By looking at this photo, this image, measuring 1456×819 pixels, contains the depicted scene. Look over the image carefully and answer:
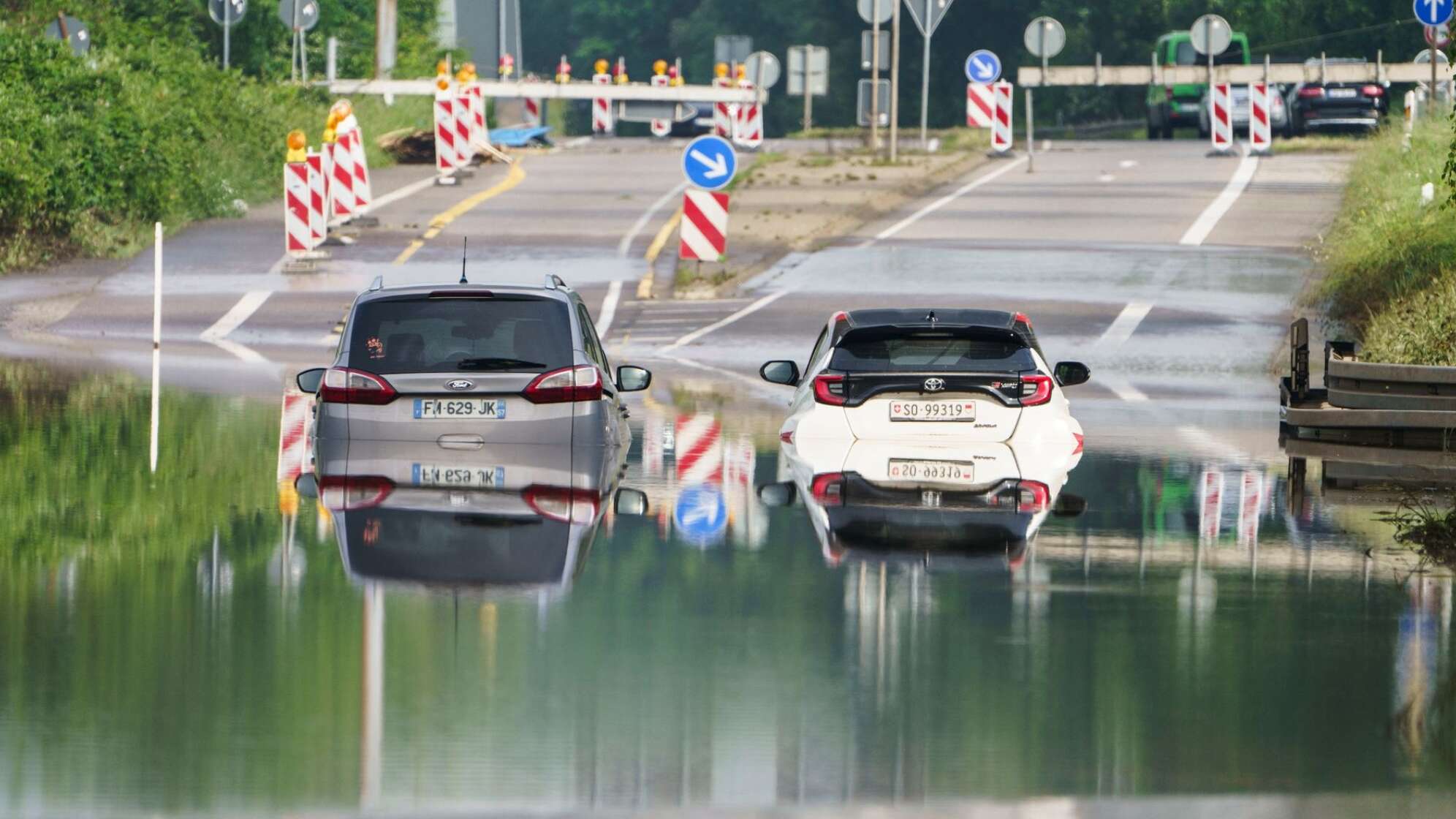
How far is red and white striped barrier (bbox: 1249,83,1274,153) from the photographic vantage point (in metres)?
47.8

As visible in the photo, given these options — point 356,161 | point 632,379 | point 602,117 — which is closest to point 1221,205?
point 356,161

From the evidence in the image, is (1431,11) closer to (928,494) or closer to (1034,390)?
(1034,390)

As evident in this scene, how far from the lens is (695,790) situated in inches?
280

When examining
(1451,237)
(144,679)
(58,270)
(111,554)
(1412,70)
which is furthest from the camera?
(1412,70)

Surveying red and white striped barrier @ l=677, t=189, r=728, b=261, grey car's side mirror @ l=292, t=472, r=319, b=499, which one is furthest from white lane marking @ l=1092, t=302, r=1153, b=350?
grey car's side mirror @ l=292, t=472, r=319, b=499

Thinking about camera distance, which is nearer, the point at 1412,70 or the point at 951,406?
the point at 951,406

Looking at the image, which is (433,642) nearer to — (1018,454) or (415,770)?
(415,770)

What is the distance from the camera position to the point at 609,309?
2770 cm

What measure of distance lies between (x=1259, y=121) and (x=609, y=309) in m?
23.5

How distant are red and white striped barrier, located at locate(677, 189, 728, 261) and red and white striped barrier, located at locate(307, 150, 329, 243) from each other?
14.5 ft

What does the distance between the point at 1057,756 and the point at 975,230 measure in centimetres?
2821

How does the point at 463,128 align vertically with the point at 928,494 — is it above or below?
above

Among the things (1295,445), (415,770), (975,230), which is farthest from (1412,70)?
(415,770)

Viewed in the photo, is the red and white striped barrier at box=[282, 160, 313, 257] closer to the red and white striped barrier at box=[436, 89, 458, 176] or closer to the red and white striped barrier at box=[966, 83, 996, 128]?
the red and white striped barrier at box=[436, 89, 458, 176]
